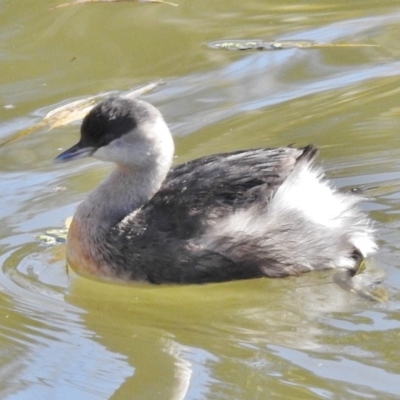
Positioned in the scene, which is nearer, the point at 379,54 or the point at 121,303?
the point at 121,303

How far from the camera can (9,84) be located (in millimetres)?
7469

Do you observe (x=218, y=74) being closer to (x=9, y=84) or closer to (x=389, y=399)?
(x=9, y=84)

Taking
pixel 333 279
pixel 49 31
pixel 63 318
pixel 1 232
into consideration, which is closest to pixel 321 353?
pixel 333 279

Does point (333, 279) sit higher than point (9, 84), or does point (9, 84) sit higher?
point (9, 84)

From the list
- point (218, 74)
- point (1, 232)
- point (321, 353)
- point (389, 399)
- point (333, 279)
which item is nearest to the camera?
point (389, 399)

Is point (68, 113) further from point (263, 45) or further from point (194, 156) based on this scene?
point (263, 45)

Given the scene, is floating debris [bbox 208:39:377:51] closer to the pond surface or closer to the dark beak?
the pond surface

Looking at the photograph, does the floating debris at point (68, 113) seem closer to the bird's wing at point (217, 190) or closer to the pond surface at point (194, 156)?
the pond surface at point (194, 156)

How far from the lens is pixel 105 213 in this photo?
5.30m

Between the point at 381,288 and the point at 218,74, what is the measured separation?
9.49ft

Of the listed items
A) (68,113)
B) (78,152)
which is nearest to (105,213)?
(78,152)

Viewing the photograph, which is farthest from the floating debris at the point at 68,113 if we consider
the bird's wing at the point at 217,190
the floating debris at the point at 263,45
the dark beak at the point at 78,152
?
the bird's wing at the point at 217,190

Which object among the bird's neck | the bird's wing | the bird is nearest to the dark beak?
the bird

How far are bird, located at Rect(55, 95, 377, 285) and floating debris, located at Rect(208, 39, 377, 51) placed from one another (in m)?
2.52
